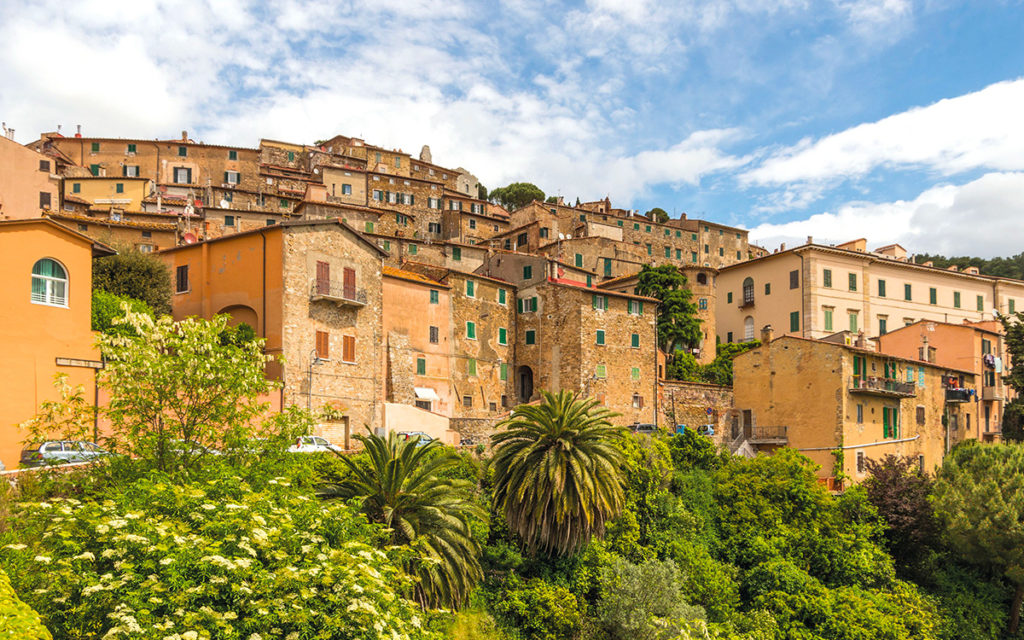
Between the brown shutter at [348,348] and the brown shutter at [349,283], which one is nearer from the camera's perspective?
the brown shutter at [348,348]

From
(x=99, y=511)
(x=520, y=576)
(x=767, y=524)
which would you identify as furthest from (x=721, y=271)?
(x=99, y=511)

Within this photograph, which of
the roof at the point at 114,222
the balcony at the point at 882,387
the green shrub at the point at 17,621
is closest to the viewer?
the green shrub at the point at 17,621

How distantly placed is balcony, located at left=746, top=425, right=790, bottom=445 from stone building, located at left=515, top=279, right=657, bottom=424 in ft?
20.4

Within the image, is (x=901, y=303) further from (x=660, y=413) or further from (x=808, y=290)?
(x=660, y=413)

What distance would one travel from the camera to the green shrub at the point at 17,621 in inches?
404

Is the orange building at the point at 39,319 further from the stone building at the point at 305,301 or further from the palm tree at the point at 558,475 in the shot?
the palm tree at the point at 558,475

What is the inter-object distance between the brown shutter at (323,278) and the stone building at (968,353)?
3969cm

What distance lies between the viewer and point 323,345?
1512 inches

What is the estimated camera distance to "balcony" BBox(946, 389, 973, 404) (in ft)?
177

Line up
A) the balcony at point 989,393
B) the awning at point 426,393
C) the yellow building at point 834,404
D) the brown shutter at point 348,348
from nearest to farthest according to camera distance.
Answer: the brown shutter at point 348,348 < the awning at point 426,393 < the yellow building at point 834,404 < the balcony at point 989,393

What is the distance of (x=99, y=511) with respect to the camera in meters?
15.3

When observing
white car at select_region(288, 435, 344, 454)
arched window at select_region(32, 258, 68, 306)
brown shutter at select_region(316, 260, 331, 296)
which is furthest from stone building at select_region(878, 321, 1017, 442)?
arched window at select_region(32, 258, 68, 306)

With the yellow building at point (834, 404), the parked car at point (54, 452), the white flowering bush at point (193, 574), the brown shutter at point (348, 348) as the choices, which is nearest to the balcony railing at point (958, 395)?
the yellow building at point (834, 404)

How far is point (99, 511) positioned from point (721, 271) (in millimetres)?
60310
